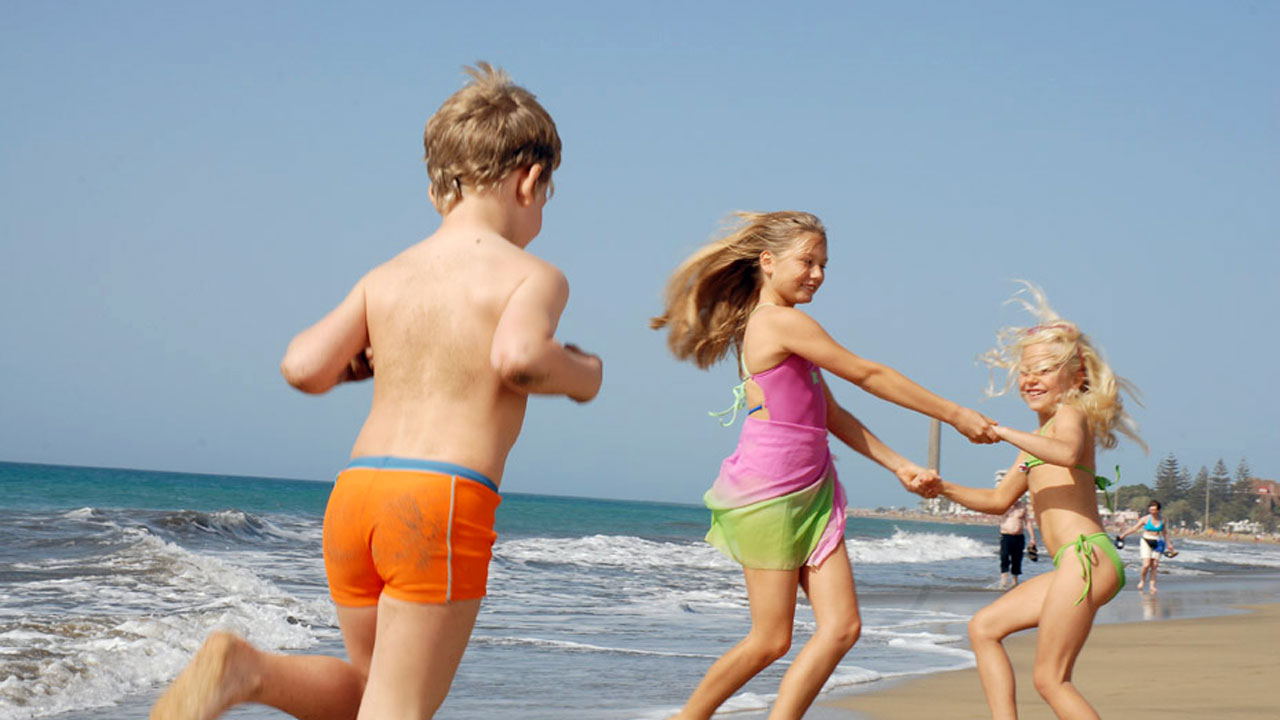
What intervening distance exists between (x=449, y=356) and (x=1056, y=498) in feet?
8.52

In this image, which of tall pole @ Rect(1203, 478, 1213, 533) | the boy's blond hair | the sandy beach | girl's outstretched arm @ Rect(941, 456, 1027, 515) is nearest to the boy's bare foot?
the boy's blond hair

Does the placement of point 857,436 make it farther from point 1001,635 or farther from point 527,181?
point 527,181

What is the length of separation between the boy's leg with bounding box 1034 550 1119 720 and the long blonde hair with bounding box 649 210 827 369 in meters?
1.36

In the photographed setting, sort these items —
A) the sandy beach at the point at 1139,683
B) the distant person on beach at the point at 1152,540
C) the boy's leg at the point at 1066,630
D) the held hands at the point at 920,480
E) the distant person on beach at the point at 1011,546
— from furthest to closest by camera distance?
1. the distant person on beach at the point at 1152,540
2. the distant person on beach at the point at 1011,546
3. the sandy beach at the point at 1139,683
4. the held hands at the point at 920,480
5. the boy's leg at the point at 1066,630

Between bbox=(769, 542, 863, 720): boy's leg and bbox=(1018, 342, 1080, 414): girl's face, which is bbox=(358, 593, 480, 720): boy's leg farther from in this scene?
bbox=(1018, 342, 1080, 414): girl's face

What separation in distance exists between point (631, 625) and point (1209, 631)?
16.7ft

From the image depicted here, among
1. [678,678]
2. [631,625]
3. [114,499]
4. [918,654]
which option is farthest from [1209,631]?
[114,499]

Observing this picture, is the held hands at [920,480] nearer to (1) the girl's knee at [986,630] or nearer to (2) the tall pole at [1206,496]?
(1) the girl's knee at [986,630]

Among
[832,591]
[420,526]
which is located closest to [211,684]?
[420,526]

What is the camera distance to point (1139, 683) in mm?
6789

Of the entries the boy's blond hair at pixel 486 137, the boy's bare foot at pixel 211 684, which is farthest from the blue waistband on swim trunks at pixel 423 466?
the boy's blond hair at pixel 486 137

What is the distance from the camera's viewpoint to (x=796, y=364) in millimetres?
4211

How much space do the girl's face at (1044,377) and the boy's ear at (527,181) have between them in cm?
248

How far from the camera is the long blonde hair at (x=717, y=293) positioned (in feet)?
14.7
